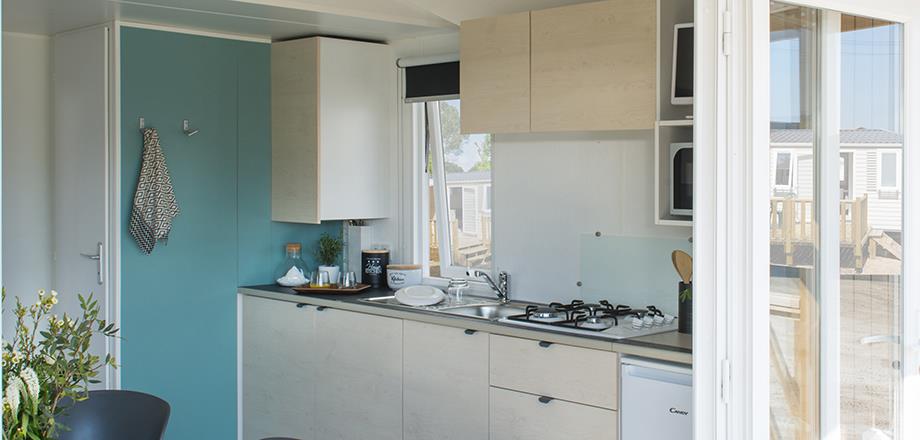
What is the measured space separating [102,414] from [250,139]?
7.50ft

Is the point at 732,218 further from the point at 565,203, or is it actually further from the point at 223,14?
the point at 223,14

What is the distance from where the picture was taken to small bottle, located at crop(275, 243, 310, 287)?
16.7 ft

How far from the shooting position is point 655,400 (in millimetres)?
3309

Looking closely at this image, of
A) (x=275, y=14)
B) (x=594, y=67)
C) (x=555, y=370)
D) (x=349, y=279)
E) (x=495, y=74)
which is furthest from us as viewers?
(x=349, y=279)

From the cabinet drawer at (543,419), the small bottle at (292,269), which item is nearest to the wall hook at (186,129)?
the small bottle at (292,269)

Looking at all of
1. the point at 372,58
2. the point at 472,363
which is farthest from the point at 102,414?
the point at 372,58

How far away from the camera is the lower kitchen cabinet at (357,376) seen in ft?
14.2

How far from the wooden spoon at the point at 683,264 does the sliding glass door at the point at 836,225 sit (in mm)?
913

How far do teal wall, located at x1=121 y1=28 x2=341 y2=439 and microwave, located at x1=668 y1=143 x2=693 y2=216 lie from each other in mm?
2427

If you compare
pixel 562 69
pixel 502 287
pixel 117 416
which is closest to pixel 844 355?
pixel 562 69

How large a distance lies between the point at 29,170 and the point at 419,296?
2.32 m

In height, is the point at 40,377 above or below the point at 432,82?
below

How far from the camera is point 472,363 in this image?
3945mm

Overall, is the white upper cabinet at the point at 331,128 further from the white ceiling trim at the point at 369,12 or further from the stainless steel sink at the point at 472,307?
the stainless steel sink at the point at 472,307
